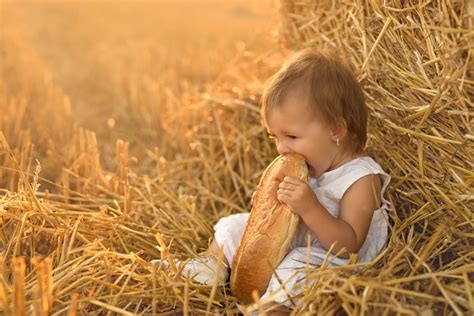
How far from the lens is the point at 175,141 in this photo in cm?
366

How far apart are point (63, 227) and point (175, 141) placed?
1.32 metres

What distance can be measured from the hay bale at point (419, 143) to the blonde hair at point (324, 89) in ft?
0.70

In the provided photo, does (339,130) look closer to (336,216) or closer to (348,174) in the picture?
(348,174)

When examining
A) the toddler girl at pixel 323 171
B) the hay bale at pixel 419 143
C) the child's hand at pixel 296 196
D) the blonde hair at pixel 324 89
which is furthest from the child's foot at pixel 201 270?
the blonde hair at pixel 324 89

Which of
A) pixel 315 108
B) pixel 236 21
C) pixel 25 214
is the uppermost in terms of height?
pixel 315 108

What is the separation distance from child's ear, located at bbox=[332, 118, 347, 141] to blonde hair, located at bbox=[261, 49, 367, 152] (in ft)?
0.04

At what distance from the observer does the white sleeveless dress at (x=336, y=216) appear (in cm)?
220

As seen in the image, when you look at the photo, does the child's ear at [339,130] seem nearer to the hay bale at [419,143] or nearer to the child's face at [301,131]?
the child's face at [301,131]

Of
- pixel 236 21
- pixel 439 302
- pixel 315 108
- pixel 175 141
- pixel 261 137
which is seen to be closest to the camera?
pixel 439 302

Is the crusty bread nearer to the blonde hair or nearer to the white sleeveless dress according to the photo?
the white sleeveless dress

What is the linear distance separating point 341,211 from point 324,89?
43cm

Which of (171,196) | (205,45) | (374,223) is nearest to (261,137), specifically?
(171,196)

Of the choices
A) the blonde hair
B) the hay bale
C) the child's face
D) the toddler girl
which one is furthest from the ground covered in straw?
the child's face

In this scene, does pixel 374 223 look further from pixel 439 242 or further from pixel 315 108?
pixel 315 108
